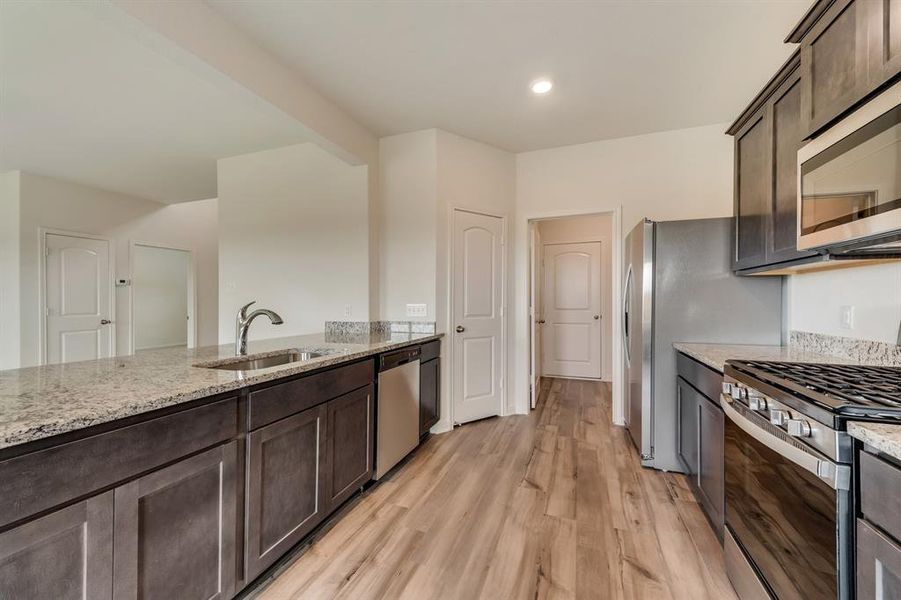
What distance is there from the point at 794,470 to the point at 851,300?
4.35 feet

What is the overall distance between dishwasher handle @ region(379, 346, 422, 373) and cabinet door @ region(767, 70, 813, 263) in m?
2.18

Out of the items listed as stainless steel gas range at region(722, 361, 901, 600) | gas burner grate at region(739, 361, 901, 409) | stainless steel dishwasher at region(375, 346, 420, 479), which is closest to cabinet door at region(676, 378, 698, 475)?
stainless steel gas range at region(722, 361, 901, 600)

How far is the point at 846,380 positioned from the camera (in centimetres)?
116

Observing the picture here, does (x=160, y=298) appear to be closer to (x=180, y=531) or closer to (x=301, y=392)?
(x=301, y=392)

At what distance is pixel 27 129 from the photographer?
10.2ft

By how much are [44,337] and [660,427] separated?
6.38 metres

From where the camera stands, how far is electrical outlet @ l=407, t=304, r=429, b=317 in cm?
328

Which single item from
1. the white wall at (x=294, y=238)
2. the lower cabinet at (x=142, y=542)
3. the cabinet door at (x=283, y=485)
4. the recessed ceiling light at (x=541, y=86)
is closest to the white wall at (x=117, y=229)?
the white wall at (x=294, y=238)

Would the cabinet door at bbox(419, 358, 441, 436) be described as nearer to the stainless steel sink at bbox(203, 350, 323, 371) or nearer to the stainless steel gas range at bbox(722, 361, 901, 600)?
the stainless steel sink at bbox(203, 350, 323, 371)

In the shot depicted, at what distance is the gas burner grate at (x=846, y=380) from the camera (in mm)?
926

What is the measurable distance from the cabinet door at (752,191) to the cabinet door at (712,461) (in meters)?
0.88

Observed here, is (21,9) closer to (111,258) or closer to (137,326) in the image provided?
(111,258)

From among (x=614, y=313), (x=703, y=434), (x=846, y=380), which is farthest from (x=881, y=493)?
(x=614, y=313)

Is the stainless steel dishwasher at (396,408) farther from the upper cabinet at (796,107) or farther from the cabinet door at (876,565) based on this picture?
the upper cabinet at (796,107)
